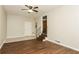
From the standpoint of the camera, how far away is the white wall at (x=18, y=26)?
18.4 feet

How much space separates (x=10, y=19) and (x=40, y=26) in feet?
7.66

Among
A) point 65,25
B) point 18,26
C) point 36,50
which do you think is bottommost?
point 36,50

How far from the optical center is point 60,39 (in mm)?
4430

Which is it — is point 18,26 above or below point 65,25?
below

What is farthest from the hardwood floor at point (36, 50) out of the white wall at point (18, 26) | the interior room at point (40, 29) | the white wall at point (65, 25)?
the white wall at point (18, 26)

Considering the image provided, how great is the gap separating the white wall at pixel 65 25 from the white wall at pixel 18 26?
4.87ft

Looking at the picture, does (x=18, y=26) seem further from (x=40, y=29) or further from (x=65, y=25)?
(x=65, y=25)

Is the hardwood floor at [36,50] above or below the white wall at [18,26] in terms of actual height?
below

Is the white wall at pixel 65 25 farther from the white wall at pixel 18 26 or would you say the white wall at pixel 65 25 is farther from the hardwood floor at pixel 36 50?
the white wall at pixel 18 26

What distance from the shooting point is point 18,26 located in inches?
246

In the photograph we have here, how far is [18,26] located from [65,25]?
3575mm

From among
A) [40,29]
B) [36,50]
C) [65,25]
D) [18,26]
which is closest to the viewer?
[36,50]

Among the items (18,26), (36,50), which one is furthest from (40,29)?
(36,50)

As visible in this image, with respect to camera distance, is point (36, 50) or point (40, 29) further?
point (40, 29)
